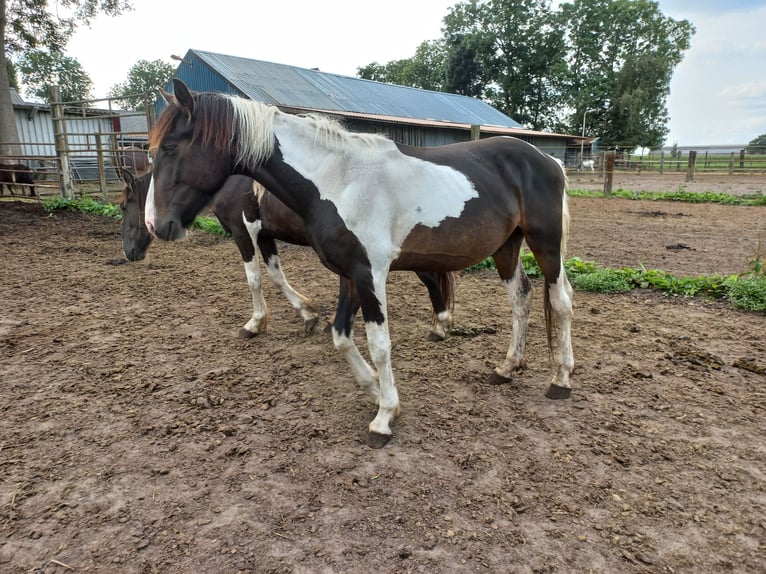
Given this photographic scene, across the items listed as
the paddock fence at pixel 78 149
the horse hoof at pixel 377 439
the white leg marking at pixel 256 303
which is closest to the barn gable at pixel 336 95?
the paddock fence at pixel 78 149

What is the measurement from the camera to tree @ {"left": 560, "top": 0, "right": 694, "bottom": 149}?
127 ft

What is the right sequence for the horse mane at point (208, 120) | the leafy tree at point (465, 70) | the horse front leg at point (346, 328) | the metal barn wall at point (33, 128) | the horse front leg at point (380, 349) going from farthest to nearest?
the leafy tree at point (465, 70) < the metal barn wall at point (33, 128) < the horse front leg at point (346, 328) < the horse front leg at point (380, 349) < the horse mane at point (208, 120)

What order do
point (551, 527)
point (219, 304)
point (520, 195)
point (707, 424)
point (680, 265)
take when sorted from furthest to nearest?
point (680, 265), point (219, 304), point (520, 195), point (707, 424), point (551, 527)

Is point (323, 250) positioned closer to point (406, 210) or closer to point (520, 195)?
point (406, 210)

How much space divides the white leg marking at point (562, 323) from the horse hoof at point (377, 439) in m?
1.26

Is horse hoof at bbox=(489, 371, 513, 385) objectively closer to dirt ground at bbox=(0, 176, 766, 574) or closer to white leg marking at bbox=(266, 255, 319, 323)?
dirt ground at bbox=(0, 176, 766, 574)

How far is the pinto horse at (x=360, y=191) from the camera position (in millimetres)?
2398

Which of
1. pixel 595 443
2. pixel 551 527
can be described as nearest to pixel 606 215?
pixel 595 443

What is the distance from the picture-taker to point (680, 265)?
5.87m

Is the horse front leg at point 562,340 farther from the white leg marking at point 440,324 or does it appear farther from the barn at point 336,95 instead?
the barn at point 336,95

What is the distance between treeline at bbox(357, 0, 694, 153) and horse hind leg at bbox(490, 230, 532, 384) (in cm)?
4172

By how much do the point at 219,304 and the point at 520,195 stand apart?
3469 mm

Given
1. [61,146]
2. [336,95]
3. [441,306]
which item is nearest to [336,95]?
[336,95]

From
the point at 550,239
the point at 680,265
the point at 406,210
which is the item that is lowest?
the point at 680,265
